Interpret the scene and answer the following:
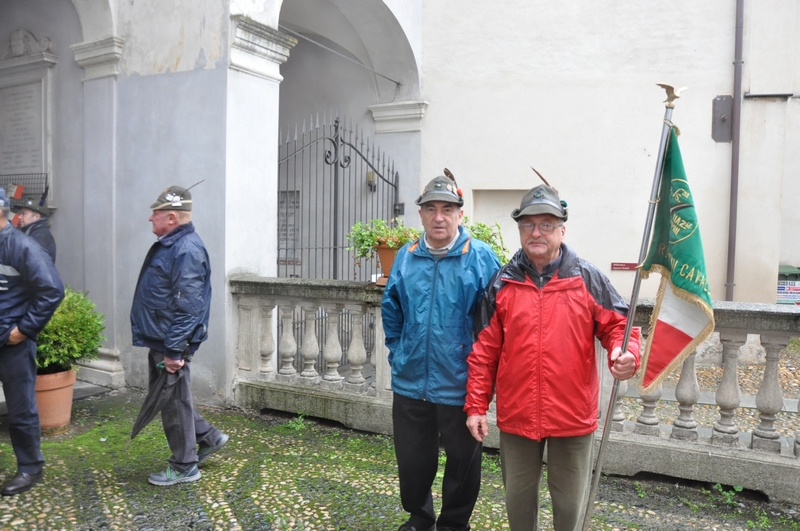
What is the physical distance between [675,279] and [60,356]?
441 centimetres

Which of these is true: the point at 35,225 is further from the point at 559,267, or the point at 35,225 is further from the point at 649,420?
the point at 649,420

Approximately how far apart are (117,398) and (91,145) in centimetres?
248

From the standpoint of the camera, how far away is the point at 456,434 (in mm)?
3174

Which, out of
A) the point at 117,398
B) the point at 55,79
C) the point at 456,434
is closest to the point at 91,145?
the point at 55,79

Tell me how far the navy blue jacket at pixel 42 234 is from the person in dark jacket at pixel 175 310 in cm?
286

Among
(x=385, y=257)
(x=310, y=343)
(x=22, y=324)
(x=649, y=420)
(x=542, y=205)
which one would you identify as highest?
(x=542, y=205)

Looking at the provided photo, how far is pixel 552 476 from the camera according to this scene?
9.18 ft

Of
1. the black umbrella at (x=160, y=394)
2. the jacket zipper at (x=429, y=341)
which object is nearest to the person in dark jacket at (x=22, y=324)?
the black umbrella at (x=160, y=394)

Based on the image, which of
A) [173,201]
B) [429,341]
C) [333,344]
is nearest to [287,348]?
[333,344]

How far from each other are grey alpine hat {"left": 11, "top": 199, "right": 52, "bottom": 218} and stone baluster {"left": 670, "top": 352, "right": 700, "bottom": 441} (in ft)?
19.1

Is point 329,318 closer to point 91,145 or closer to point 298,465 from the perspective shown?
point 298,465

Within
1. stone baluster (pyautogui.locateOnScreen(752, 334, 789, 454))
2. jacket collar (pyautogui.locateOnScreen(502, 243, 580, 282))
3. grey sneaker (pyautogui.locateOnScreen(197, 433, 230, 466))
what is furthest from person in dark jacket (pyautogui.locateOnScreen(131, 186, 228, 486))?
stone baluster (pyautogui.locateOnScreen(752, 334, 789, 454))

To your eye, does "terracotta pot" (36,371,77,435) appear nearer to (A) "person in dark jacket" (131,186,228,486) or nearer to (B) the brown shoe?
(B) the brown shoe

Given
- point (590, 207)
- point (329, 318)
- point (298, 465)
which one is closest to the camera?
point (298, 465)
